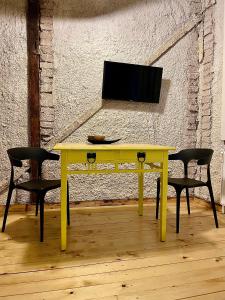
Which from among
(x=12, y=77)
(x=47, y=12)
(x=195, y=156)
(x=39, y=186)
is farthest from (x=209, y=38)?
(x=39, y=186)

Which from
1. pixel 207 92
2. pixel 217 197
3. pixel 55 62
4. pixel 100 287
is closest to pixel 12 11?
pixel 55 62

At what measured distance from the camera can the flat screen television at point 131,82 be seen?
307cm

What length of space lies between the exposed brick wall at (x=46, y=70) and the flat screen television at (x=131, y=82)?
0.64m

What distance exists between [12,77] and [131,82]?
1383mm

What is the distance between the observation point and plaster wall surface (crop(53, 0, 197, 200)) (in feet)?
9.91

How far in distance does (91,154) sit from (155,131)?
155cm

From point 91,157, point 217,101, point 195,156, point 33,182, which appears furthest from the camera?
point 217,101

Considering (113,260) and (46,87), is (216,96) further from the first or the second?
(113,260)

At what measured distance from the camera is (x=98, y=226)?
8.24 ft

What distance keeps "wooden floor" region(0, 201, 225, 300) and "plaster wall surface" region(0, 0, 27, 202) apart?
87 cm

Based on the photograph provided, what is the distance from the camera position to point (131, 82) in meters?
3.15

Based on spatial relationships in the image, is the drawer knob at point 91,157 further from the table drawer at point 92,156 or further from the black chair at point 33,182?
the black chair at point 33,182

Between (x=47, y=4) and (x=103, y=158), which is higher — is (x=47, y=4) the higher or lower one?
the higher one

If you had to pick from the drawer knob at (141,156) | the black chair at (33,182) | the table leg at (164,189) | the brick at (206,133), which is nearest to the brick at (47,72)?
the black chair at (33,182)
